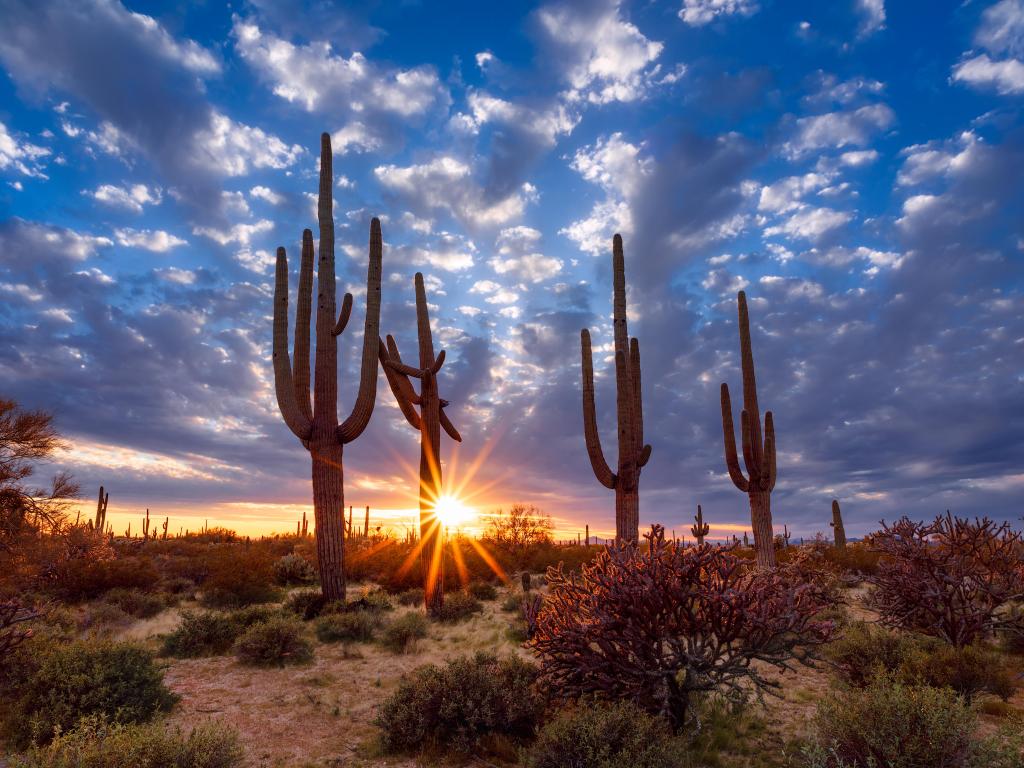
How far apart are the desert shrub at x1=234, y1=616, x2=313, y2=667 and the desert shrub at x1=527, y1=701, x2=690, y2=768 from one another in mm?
6428

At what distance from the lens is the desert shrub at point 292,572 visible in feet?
60.6

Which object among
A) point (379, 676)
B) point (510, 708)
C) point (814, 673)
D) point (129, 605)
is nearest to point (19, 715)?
point (379, 676)

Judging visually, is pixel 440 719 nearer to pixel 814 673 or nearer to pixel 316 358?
pixel 814 673

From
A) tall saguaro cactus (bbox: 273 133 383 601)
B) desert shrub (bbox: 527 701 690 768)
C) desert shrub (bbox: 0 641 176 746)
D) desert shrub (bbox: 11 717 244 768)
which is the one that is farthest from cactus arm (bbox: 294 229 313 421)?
desert shrub (bbox: 527 701 690 768)

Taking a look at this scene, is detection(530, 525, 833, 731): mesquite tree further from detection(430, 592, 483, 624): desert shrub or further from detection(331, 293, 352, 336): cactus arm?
detection(331, 293, 352, 336): cactus arm

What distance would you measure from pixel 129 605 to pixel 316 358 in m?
7.72

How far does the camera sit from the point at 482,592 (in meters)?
16.9

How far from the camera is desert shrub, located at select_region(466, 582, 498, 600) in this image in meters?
16.7

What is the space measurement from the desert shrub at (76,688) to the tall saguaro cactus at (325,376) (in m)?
5.61

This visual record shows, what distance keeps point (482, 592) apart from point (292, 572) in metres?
6.57

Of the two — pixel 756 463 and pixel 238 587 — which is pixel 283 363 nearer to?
pixel 238 587

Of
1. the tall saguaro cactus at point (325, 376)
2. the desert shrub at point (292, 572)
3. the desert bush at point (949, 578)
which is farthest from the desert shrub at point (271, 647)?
the desert bush at point (949, 578)

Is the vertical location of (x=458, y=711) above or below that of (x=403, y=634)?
above

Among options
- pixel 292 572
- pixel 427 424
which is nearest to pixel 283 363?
pixel 427 424
